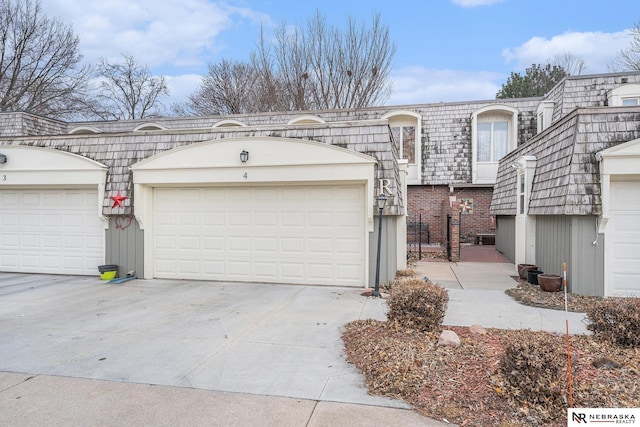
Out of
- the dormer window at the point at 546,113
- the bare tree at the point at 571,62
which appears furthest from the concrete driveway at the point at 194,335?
the bare tree at the point at 571,62

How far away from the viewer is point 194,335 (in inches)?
197

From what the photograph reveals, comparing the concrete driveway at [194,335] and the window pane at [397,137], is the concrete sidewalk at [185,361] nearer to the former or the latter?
the concrete driveway at [194,335]

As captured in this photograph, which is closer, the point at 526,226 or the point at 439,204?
the point at 526,226

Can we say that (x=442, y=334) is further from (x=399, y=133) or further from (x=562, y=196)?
(x=399, y=133)

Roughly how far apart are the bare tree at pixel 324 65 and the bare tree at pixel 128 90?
9999mm

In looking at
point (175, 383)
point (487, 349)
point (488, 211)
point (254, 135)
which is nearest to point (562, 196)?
point (487, 349)

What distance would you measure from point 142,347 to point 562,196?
24.3 feet

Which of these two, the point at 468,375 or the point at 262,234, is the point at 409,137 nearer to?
the point at 262,234

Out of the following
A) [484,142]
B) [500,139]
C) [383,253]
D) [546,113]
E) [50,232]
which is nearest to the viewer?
[383,253]

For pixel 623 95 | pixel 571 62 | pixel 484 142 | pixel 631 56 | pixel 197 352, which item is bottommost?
pixel 197 352

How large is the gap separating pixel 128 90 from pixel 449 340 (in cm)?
3116

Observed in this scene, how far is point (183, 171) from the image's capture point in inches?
331

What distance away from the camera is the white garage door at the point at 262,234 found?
8.03m

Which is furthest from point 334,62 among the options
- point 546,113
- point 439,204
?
point 546,113
